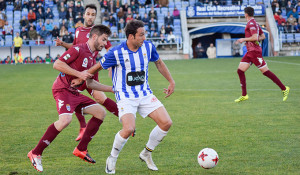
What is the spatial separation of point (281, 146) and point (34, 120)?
5.07 meters

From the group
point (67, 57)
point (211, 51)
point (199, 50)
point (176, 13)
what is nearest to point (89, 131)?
point (67, 57)

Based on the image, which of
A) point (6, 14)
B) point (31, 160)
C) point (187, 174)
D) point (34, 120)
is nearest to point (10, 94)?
point (34, 120)

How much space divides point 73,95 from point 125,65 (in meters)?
0.97

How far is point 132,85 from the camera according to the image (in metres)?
5.84

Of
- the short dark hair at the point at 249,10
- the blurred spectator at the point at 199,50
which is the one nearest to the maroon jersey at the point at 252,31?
the short dark hair at the point at 249,10

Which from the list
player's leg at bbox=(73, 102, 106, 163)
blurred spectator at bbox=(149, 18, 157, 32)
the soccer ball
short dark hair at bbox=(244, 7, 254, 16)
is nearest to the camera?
the soccer ball

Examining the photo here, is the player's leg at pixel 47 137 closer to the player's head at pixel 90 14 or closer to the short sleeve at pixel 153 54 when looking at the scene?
the short sleeve at pixel 153 54

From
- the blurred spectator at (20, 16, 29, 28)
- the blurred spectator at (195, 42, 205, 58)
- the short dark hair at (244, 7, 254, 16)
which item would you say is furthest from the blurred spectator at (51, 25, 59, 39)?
the short dark hair at (244, 7, 254, 16)

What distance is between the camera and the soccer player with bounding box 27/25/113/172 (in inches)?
235

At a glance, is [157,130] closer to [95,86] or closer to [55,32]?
[95,86]

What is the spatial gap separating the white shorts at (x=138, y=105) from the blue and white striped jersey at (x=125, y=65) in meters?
0.05

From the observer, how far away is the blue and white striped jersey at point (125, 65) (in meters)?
5.75

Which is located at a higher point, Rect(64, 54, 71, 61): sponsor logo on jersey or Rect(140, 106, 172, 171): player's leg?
Rect(64, 54, 71, 61): sponsor logo on jersey

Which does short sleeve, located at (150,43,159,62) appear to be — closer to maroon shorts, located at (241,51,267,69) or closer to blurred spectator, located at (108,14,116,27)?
maroon shorts, located at (241,51,267,69)
